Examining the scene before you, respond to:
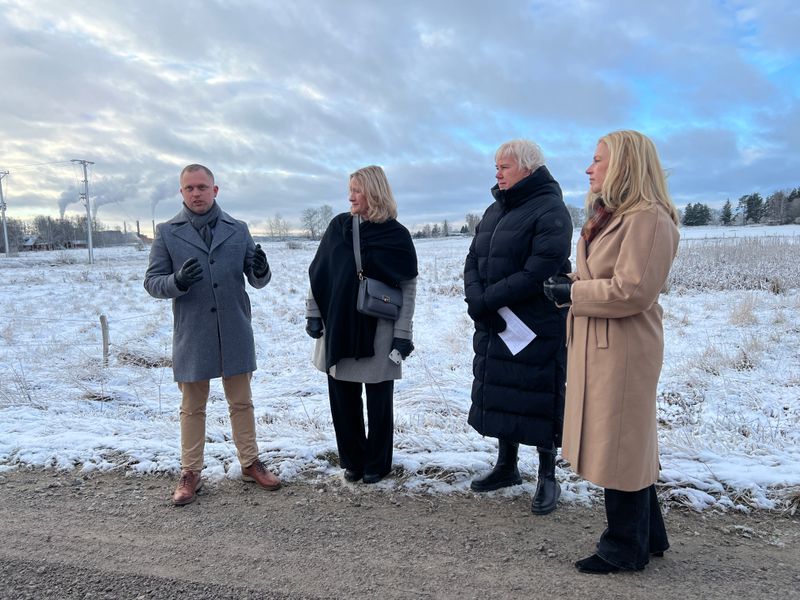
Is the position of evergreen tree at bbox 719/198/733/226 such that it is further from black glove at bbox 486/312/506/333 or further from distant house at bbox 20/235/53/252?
distant house at bbox 20/235/53/252

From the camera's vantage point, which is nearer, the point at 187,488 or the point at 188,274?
the point at 188,274

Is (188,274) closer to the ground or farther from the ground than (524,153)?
closer to the ground

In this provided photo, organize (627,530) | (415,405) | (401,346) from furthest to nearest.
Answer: (415,405), (401,346), (627,530)

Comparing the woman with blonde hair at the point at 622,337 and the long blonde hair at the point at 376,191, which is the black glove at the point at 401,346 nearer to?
the long blonde hair at the point at 376,191

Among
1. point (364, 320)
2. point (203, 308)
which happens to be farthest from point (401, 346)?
point (203, 308)

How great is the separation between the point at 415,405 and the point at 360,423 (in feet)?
7.22

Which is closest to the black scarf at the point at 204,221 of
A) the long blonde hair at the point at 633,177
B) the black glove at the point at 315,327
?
the black glove at the point at 315,327

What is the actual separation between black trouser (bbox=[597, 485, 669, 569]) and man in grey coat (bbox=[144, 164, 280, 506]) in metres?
2.22

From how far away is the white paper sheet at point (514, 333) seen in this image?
10.5 feet

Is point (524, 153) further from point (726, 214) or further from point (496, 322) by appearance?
point (726, 214)

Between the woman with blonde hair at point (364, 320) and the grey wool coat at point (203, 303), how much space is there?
586 millimetres

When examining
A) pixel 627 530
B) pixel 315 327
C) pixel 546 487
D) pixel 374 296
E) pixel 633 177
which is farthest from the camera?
pixel 315 327

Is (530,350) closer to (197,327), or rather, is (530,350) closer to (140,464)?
(197,327)

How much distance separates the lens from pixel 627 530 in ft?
8.39
